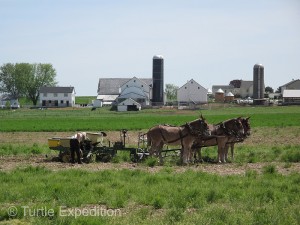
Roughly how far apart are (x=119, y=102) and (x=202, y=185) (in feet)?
344

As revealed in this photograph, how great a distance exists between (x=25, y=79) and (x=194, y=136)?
455 ft

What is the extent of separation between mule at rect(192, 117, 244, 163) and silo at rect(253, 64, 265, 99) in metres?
111

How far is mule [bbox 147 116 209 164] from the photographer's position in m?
20.4

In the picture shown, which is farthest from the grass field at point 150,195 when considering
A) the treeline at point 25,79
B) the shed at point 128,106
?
the treeline at point 25,79

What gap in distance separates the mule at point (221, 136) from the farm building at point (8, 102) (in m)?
121

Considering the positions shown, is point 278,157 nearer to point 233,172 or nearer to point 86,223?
point 233,172

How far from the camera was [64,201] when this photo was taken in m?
12.3

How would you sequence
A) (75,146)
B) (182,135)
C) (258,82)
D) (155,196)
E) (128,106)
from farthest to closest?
(258,82) → (128,106) → (182,135) → (75,146) → (155,196)

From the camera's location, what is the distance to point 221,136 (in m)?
21.0

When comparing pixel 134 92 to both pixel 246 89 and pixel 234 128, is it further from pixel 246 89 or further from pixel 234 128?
pixel 234 128

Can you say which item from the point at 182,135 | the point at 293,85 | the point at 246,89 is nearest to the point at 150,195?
the point at 182,135

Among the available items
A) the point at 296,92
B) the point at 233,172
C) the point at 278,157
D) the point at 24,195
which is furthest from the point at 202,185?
the point at 296,92

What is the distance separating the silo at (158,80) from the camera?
11875 centimetres

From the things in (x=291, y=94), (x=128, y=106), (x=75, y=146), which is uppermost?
(x=291, y=94)
